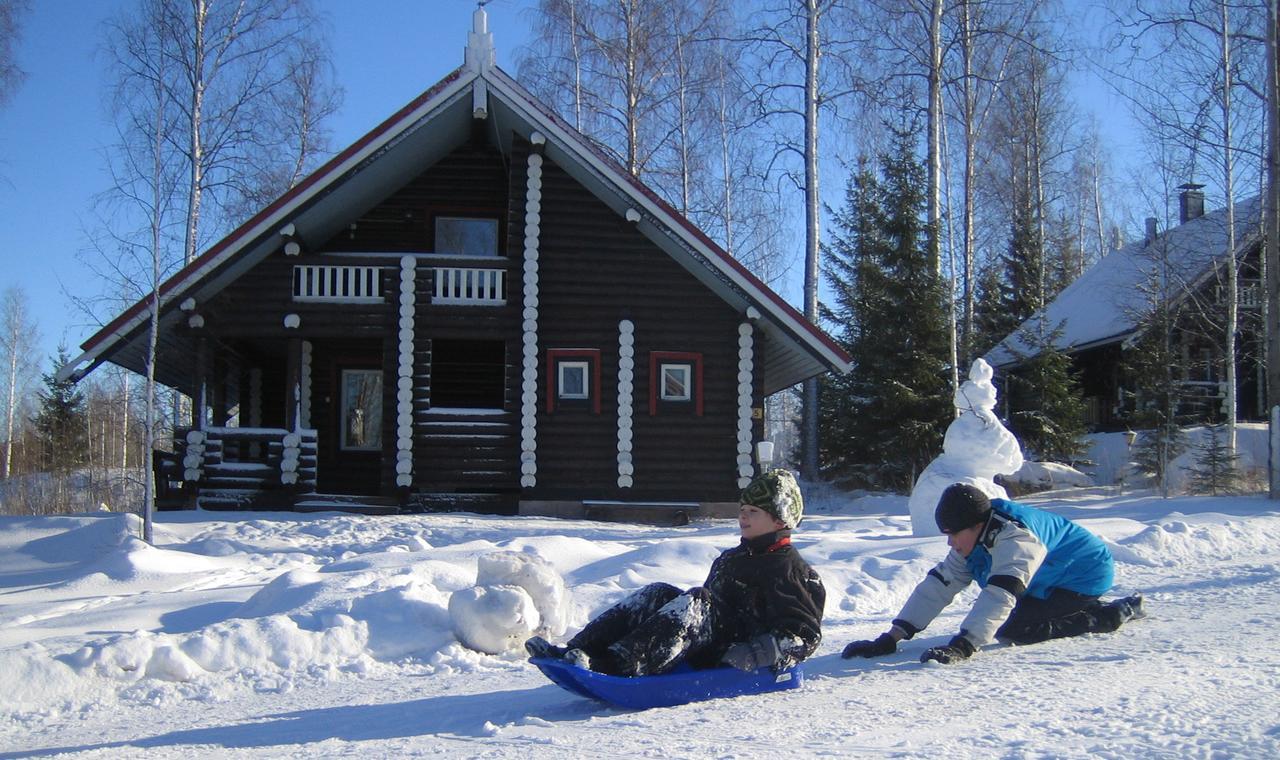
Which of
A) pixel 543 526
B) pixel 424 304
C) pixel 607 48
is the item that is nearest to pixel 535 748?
pixel 543 526

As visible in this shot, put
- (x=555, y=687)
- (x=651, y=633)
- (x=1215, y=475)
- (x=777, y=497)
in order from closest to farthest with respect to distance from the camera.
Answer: (x=651, y=633) → (x=777, y=497) → (x=555, y=687) → (x=1215, y=475)

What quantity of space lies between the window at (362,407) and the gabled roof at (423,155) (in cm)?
278

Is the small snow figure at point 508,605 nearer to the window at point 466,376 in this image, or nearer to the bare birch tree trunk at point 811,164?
the window at point 466,376

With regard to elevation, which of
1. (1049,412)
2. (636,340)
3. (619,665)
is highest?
(636,340)

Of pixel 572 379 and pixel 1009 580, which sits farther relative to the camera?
pixel 572 379

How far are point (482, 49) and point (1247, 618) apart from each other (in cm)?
1274

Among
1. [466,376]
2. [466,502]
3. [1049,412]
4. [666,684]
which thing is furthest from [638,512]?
[1049,412]

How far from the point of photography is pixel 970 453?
1116 cm

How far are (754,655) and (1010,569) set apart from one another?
1.39 metres

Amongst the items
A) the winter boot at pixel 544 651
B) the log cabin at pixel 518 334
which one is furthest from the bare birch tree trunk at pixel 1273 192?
the winter boot at pixel 544 651

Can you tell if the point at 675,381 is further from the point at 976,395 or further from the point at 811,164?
the point at 811,164

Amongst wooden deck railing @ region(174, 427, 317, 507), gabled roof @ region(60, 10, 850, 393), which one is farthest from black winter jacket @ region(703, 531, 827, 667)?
wooden deck railing @ region(174, 427, 317, 507)

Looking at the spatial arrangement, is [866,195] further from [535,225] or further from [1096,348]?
[535,225]

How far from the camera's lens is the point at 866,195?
25.5 metres
